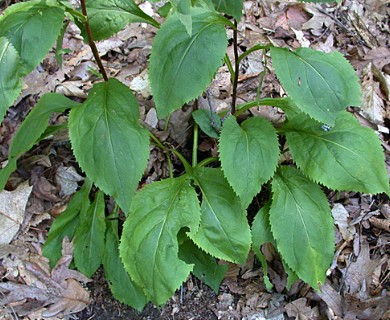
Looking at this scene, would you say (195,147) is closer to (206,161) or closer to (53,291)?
(206,161)

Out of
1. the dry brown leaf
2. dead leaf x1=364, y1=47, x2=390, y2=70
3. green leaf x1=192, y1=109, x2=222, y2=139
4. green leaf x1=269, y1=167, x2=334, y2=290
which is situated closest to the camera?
green leaf x1=269, y1=167, x2=334, y2=290

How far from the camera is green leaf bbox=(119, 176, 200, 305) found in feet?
8.00

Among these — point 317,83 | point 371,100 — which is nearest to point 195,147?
point 317,83

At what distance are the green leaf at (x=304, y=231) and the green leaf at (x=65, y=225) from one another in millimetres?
1197

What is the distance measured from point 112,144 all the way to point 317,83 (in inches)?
39.4

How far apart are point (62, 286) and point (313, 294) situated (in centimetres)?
160

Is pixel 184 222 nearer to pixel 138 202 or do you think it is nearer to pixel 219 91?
pixel 138 202

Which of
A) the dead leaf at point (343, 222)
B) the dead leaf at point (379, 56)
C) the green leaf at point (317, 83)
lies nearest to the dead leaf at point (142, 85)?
the green leaf at point (317, 83)

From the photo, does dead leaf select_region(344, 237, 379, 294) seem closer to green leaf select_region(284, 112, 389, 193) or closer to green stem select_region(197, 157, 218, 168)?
green leaf select_region(284, 112, 389, 193)

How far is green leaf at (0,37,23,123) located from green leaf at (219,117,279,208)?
1.00 m

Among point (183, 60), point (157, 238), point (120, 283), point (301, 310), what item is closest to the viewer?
point (183, 60)

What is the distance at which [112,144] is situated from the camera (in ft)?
7.20

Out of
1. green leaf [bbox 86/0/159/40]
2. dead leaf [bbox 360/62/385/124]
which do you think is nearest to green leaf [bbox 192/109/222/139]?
green leaf [bbox 86/0/159/40]

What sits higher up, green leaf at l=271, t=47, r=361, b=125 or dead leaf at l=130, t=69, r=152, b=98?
green leaf at l=271, t=47, r=361, b=125
